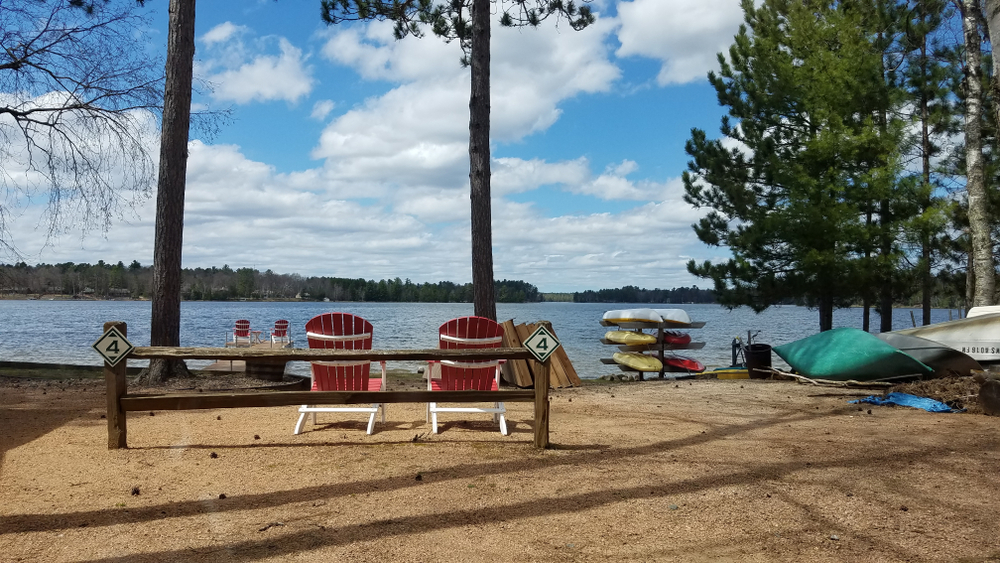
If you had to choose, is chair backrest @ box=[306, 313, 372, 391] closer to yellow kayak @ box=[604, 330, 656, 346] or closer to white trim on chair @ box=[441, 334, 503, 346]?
white trim on chair @ box=[441, 334, 503, 346]

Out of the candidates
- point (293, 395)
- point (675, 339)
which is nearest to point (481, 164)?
point (293, 395)

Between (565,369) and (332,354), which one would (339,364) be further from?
(565,369)

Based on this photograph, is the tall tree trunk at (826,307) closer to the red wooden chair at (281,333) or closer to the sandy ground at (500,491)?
the sandy ground at (500,491)

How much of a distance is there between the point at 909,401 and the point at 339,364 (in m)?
6.15

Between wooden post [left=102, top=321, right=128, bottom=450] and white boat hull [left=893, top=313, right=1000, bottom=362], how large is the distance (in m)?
10.4

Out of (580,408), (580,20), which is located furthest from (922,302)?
(580,408)

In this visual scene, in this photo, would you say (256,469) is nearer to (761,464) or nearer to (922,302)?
(761,464)

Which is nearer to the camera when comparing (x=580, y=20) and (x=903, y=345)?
(x=903, y=345)

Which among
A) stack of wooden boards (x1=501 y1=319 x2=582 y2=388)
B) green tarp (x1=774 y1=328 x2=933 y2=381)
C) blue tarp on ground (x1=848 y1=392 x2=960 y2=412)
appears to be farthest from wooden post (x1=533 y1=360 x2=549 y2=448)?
green tarp (x1=774 y1=328 x2=933 y2=381)

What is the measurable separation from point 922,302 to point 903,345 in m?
9.08

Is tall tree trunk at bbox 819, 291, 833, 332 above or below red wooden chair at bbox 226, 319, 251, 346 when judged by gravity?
above

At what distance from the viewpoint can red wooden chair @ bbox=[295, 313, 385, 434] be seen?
577 centimetres

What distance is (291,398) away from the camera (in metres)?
4.92

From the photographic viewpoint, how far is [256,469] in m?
4.47
